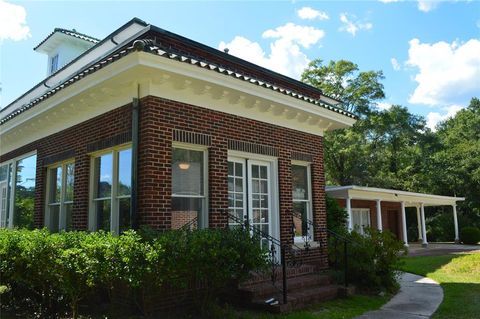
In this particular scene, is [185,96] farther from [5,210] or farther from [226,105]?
[5,210]

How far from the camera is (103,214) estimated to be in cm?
834

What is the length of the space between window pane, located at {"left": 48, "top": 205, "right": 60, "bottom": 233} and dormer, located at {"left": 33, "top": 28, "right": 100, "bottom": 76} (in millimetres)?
7588

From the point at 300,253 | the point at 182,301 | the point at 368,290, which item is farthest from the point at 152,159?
the point at 368,290

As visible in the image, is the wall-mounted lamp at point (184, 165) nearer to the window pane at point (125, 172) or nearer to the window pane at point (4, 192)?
the window pane at point (125, 172)

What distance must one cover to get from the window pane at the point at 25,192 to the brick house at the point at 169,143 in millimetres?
57

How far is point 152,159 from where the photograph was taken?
23.1 ft

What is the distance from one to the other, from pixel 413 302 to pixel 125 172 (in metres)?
6.44

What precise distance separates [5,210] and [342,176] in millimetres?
26684

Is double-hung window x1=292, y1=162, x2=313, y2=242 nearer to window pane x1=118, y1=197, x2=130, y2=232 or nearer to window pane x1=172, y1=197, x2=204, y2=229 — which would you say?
window pane x1=172, y1=197, x2=204, y2=229

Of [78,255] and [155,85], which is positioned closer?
[78,255]

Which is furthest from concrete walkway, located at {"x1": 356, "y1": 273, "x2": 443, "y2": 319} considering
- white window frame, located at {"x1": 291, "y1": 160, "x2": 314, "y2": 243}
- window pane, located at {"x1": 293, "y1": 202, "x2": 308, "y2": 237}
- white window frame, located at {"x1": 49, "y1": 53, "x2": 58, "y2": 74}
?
white window frame, located at {"x1": 49, "y1": 53, "x2": 58, "y2": 74}

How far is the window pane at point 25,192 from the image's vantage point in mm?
11031

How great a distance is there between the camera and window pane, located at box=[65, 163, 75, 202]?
371 inches

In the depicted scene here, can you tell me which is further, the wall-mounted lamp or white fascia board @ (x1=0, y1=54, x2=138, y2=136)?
the wall-mounted lamp
